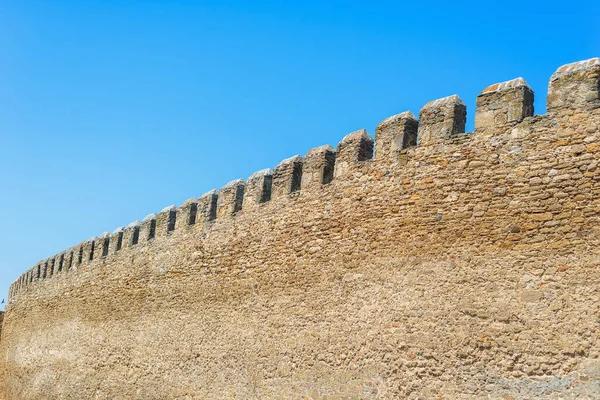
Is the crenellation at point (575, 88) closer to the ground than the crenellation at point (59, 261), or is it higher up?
higher up

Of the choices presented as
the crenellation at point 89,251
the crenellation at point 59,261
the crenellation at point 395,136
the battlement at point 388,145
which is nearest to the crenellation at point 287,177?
the battlement at point 388,145

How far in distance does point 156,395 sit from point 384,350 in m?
4.89

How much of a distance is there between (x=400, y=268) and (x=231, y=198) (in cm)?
379

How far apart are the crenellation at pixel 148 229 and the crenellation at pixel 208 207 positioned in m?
1.67

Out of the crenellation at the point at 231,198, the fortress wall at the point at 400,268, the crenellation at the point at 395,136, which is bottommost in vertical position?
the fortress wall at the point at 400,268

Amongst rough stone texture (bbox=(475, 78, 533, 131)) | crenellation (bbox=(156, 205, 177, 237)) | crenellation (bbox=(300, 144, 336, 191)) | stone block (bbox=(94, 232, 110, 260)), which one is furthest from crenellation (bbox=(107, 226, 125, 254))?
rough stone texture (bbox=(475, 78, 533, 131))

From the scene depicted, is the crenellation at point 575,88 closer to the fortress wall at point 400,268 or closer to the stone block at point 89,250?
the fortress wall at point 400,268

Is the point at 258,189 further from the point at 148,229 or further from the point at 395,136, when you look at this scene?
the point at 148,229

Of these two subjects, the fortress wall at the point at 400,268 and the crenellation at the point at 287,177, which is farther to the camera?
the crenellation at the point at 287,177

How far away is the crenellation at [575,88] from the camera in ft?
20.3

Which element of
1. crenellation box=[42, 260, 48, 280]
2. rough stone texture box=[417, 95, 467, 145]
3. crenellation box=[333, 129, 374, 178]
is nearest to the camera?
rough stone texture box=[417, 95, 467, 145]

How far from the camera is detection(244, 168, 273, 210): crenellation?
9711 mm

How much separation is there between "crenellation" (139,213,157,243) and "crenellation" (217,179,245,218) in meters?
2.22

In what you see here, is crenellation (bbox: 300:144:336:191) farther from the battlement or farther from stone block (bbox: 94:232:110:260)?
stone block (bbox: 94:232:110:260)
